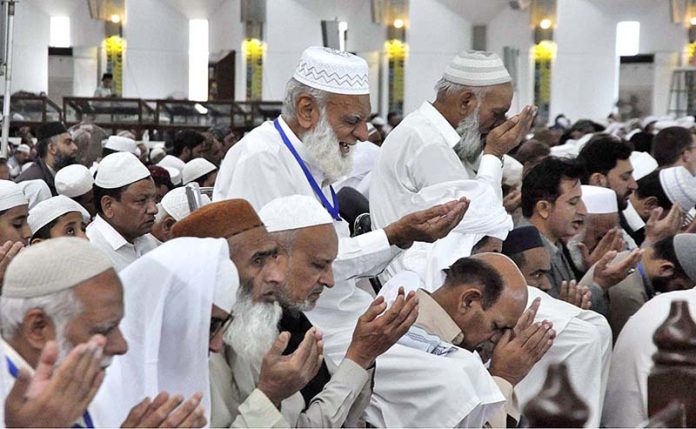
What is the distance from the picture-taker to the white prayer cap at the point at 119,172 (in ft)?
15.5

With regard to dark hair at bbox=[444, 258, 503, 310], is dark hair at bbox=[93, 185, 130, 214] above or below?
above

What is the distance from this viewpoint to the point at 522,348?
3.44 metres

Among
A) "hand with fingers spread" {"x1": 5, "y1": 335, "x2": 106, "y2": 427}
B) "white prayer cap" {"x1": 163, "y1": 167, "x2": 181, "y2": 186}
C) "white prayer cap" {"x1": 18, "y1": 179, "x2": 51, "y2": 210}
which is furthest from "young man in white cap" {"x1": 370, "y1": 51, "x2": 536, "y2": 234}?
"white prayer cap" {"x1": 163, "y1": 167, "x2": 181, "y2": 186}

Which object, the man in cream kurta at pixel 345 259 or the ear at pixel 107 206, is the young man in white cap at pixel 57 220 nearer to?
the ear at pixel 107 206

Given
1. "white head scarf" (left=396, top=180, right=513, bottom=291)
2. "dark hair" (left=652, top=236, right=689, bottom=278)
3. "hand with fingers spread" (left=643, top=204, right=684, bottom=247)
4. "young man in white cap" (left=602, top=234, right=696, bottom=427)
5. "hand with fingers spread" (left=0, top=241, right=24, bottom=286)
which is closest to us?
"hand with fingers spread" (left=0, top=241, right=24, bottom=286)

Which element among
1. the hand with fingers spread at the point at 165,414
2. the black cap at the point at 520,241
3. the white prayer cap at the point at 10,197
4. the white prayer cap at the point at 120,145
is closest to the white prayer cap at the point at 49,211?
the white prayer cap at the point at 10,197

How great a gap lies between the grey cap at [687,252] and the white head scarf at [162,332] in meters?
2.29

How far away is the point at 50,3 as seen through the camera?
1800 centimetres

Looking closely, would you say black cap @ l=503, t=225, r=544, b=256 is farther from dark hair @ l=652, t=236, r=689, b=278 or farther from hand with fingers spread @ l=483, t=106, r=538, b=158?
dark hair @ l=652, t=236, r=689, b=278

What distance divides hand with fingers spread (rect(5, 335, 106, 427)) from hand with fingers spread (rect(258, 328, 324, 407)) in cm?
83

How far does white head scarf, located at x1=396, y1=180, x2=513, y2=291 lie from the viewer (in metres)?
4.02

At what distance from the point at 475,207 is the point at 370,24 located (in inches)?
614

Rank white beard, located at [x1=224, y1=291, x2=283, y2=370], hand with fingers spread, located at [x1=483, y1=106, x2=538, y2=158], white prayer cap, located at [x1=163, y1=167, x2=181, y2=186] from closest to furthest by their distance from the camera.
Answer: white beard, located at [x1=224, y1=291, x2=283, y2=370] → hand with fingers spread, located at [x1=483, y1=106, x2=538, y2=158] → white prayer cap, located at [x1=163, y1=167, x2=181, y2=186]

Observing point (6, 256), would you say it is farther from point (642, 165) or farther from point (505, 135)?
point (642, 165)
